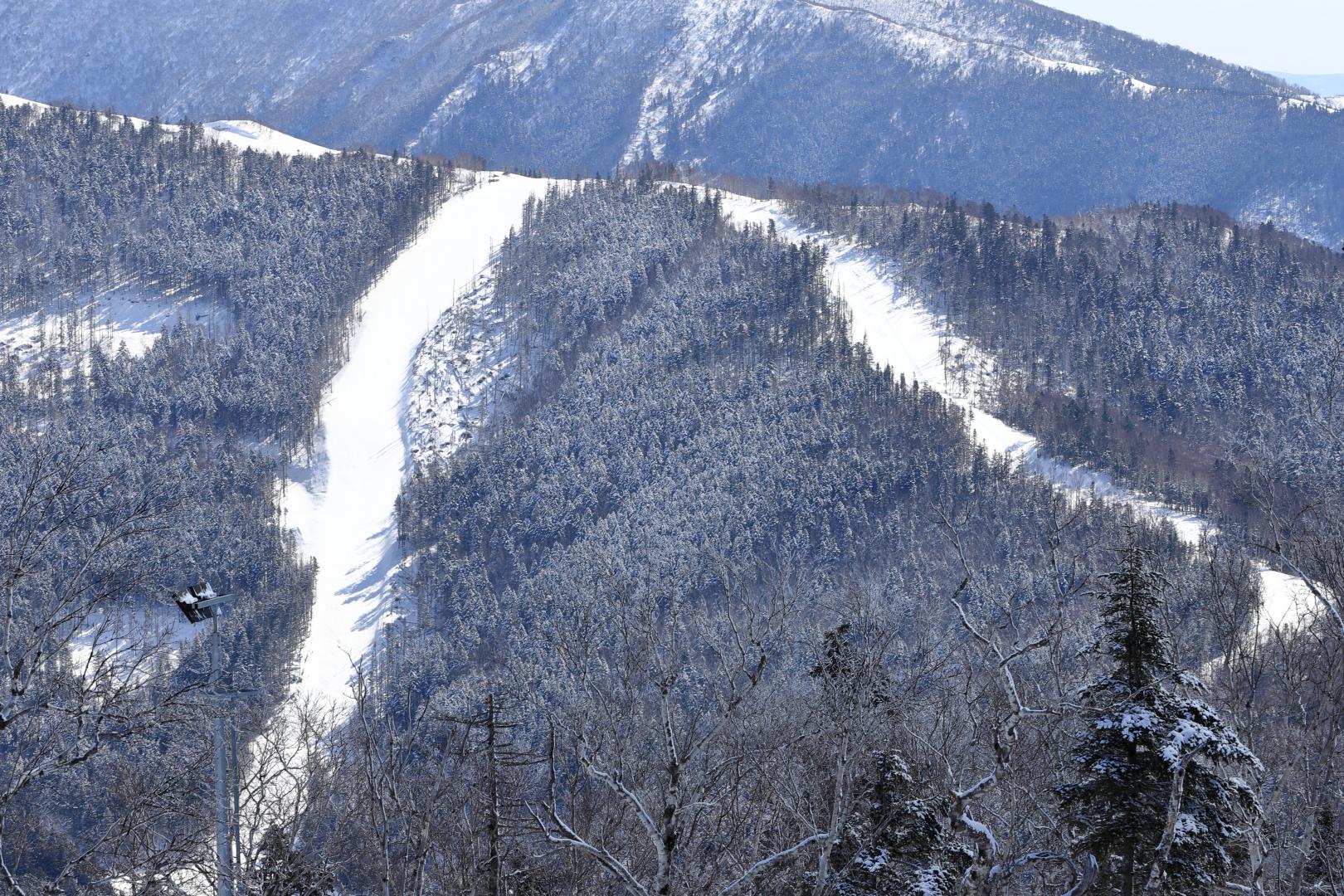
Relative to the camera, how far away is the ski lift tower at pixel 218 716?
54.7 feet

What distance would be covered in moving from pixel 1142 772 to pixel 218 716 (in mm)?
17089

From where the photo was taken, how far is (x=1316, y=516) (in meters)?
22.7

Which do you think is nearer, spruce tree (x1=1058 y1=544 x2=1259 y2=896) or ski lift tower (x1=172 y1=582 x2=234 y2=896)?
ski lift tower (x1=172 y1=582 x2=234 y2=896)

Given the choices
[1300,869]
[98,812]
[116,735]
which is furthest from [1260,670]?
[98,812]

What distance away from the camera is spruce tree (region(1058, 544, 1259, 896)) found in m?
23.6

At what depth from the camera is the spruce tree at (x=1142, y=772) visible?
930 inches

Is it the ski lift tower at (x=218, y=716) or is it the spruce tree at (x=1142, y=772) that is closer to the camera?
the ski lift tower at (x=218, y=716)

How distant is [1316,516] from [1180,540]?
154 meters

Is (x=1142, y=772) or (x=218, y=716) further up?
(x=218, y=716)

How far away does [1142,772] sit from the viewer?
24.9 m

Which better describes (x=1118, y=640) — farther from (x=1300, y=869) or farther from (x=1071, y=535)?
(x=1071, y=535)

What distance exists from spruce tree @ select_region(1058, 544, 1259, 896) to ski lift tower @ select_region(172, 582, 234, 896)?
14129 millimetres

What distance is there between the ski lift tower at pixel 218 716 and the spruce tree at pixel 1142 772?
14129 mm

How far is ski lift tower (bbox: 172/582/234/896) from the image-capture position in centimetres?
1667
